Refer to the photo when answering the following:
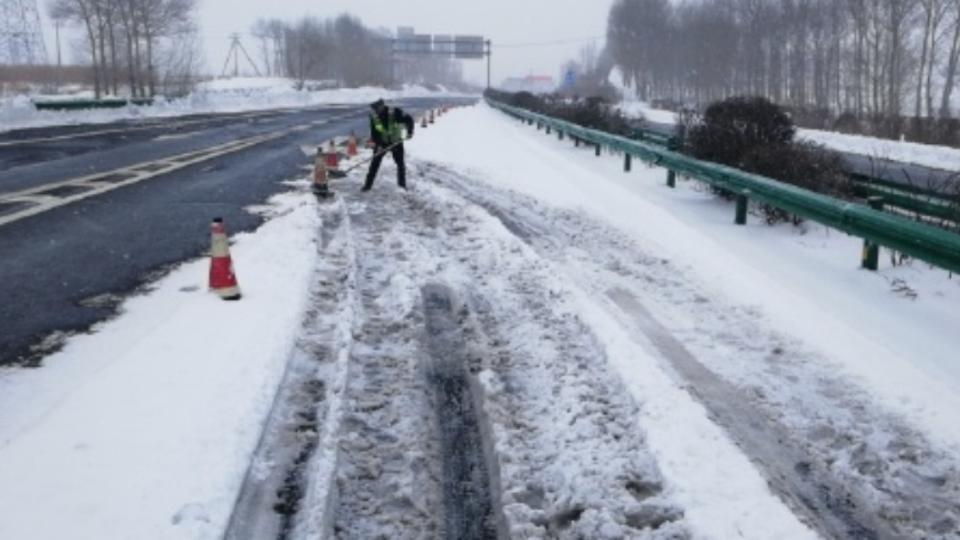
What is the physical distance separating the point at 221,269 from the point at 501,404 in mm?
3148

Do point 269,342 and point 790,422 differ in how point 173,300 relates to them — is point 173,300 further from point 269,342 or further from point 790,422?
point 790,422

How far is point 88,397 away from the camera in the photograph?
430 centimetres

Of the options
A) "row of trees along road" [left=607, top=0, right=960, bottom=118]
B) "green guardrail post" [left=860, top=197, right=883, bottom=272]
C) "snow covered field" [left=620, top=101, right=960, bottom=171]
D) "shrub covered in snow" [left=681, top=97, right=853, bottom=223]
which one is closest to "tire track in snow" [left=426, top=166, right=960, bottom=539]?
"green guardrail post" [left=860, top=197, right=883, bottom=272]

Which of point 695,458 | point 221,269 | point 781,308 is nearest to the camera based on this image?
point 695,458

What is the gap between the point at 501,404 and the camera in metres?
4.40

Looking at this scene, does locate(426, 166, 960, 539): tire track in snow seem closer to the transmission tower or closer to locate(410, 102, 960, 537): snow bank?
locate(410, 102, 960, 537): snow bank

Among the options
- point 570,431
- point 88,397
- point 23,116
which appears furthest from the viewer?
point 23,116

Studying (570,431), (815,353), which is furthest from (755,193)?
(570,431)

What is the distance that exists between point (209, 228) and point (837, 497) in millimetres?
7673

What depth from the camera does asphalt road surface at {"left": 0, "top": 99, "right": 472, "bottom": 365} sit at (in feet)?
19.7

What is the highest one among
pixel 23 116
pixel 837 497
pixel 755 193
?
pixel 23 116

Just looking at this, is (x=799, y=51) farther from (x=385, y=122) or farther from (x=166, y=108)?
(x=385, y=122)

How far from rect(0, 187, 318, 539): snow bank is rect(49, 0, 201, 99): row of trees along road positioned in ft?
152

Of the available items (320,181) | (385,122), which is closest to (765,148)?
(385,122)
